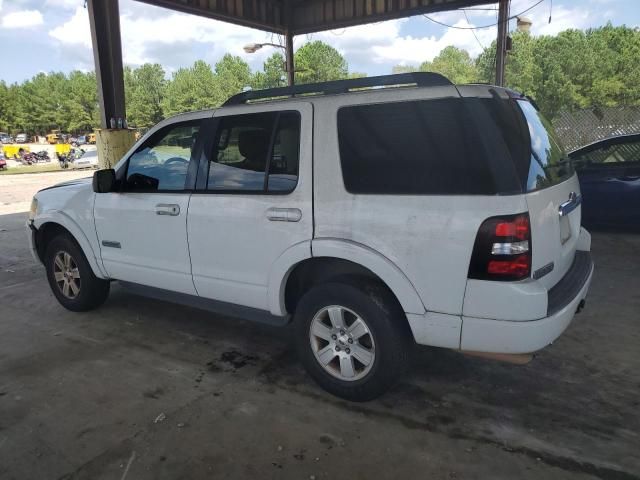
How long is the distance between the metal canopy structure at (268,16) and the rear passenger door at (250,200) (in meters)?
6.16

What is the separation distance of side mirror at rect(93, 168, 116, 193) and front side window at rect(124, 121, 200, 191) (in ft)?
0.40

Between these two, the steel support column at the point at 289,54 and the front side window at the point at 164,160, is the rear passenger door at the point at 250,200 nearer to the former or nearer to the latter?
the front side window at the point at 164,160

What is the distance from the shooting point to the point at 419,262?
269cm

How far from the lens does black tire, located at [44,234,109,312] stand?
4629 mm

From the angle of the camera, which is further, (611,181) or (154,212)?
(611,181)

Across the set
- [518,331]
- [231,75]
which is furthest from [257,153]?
[231,75]

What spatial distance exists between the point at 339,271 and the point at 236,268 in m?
0.78

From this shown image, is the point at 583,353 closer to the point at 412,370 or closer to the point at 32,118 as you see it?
the point at 412,370

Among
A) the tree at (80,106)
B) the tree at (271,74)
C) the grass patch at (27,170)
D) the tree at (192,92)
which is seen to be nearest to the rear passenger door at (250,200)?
the grass patch at (27,170)

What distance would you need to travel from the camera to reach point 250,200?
332cm

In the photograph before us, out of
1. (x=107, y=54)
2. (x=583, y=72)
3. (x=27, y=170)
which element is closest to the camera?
(x=107, y=54)

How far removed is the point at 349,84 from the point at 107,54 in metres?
7.13

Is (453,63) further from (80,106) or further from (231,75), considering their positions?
(80,106)

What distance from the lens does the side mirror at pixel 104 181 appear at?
3.99 metres
